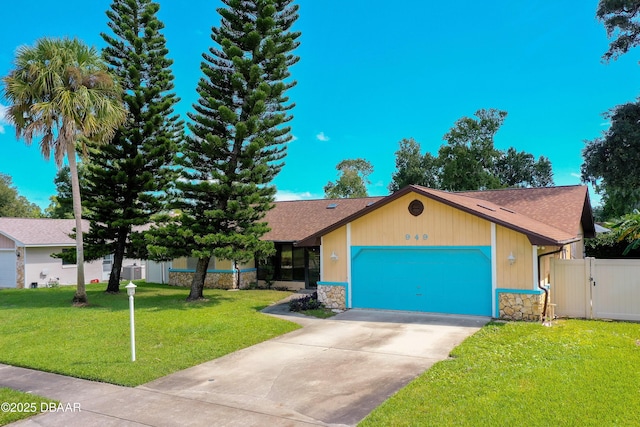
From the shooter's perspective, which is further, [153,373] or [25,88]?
[25,88]

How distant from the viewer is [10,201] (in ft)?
152

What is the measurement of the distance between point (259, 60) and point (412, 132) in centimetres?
2812

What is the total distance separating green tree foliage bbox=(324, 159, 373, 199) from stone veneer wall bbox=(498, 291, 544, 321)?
3385cm

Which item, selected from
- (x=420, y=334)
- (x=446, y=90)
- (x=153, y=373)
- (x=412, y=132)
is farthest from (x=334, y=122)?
(x=153, y=373)

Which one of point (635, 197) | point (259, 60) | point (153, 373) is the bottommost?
point (153, 373)

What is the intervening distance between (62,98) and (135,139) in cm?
404

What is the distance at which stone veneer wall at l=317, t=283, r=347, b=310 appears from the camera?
14.2 metres

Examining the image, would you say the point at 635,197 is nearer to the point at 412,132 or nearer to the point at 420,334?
the point at 412,132

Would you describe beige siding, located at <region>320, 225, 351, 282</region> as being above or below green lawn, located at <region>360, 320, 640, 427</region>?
above

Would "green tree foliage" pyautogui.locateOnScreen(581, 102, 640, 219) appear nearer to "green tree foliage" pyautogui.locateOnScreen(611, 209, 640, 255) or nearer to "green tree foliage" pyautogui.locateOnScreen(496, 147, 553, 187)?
Answer: "green tree foliage" pyautogui.locateOnScreen(611, 209, 640, 255)

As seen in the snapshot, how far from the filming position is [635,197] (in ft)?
103

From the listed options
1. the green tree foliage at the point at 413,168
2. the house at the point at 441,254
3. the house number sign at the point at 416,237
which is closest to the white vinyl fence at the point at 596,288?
the house at the point at 441,254

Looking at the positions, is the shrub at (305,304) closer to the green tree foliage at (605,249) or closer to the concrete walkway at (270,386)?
the concrete walkway at (270,386)

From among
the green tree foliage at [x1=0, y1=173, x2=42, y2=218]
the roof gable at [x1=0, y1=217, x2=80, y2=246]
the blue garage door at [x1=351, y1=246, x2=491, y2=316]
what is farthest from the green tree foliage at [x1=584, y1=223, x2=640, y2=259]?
the green tree foliage at [x1=0, y1=173, x2=42, y2=218]
